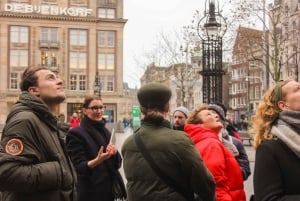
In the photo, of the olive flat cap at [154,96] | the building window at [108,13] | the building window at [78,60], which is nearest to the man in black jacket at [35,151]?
the olive flat cap at [154,96]

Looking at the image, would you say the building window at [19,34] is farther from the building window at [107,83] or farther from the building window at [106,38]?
the building window at [107,83]

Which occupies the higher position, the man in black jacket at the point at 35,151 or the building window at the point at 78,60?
the building window at the point at 78,60

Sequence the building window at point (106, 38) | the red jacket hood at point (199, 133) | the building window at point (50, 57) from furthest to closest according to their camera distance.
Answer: the building window at point (106, 38) < the building window at point (50, 57) < the red jacket hood at point (199, 133)

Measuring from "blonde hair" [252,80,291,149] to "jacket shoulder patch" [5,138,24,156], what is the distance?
1.57 meters

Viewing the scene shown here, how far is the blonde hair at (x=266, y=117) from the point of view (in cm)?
317

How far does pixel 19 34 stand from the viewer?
69500 millimetres

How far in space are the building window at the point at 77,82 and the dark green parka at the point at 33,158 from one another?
224ft

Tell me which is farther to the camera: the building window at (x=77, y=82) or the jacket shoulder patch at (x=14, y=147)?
the building window at (x=77, y=82)

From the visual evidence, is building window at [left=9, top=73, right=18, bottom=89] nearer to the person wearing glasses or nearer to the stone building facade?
the stone building facade

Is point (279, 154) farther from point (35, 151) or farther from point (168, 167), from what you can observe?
point (35, 151)

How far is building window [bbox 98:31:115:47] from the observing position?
7225 cm

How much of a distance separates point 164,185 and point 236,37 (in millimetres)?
26229

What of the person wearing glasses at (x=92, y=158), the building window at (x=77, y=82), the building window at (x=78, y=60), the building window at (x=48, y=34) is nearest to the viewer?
the person wearing glasses at (x=92, y=158)

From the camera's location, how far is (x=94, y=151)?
5.55 metres
